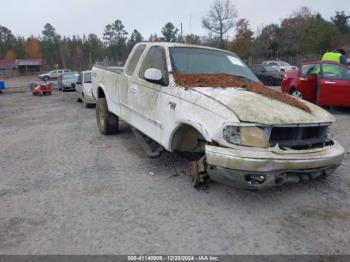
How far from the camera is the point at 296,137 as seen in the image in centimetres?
391

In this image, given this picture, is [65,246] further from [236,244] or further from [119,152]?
[119,152]

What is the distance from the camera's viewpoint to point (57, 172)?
5.41m

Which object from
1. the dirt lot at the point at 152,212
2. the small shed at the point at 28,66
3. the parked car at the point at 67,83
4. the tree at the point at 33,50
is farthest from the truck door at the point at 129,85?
the tree at the point at 33,50

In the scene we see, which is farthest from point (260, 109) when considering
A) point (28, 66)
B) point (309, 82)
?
point (28, 66)

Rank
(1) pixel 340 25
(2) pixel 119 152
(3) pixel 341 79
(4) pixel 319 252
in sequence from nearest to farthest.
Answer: (4) pixel 319 252, (2) pixel 119 152, (3) pixel 341 79, (1) pixel 340 25

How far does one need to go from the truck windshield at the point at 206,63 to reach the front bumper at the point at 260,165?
175 centimetres

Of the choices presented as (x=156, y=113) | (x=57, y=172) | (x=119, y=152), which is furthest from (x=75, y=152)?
(x=156, y=113)

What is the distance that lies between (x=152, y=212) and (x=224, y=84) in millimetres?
1882

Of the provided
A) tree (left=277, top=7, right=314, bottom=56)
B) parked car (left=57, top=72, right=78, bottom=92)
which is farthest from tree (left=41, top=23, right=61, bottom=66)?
parked car (left=57, top=72, right=78, bottom=92)

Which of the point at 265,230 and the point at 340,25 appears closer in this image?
the point at 265,230

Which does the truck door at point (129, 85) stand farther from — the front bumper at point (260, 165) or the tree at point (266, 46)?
the tree at point (266, 46)

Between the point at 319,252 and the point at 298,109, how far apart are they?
1636 mm

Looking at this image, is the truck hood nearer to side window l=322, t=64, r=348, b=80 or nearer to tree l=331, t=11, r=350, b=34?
side window l=322, t=64, r=348, b=80

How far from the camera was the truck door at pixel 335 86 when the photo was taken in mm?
9836
